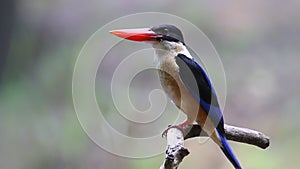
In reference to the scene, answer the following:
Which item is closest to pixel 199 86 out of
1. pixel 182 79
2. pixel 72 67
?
pixel 182 79

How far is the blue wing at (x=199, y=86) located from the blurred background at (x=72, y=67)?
0.34 m

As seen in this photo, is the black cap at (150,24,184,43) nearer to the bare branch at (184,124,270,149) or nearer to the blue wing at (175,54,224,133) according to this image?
the blue wing at (175,54,224,133)

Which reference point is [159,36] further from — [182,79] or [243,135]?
[243,135]

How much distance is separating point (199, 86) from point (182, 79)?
0.03 meters

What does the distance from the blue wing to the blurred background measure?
336 millimetres

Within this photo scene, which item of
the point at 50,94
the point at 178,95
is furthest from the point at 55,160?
the point at 178,95

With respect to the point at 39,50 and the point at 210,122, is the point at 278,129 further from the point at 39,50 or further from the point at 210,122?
the point at 39,50

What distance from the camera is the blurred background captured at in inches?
43.9

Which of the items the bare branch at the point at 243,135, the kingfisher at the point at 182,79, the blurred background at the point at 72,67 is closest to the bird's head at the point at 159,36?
the kingfisher at the point at 182,79

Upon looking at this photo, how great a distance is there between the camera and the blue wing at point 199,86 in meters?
0.72

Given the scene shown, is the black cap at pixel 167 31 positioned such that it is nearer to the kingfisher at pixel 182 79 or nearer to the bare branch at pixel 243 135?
the kingfisher at pixel 182 79

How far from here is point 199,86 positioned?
72 cm

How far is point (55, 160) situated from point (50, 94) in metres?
0.17

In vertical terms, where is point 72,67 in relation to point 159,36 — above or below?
below
